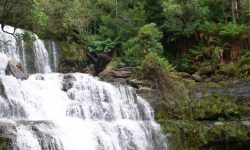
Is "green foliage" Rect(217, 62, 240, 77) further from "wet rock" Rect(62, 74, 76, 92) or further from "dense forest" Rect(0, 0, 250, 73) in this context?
"wet rock" Rect(62, 74, 76, 92)

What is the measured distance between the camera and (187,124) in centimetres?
1883

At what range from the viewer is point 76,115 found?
17.8 m

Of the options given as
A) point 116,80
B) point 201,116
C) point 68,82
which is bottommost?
point 201,116

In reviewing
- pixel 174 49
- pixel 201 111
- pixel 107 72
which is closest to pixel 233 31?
pixel 174 49

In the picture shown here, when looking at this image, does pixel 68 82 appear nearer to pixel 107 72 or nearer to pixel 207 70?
pixel 107 72

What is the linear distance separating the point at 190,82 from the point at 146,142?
217 inches

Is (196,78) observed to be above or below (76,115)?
above

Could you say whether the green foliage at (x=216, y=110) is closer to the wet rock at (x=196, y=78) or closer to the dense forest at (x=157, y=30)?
the wet rock at (x=196, y=78)

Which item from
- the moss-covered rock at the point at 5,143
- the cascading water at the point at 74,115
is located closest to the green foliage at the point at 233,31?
the cascading water at the point at 74,115

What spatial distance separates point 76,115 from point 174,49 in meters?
11.1

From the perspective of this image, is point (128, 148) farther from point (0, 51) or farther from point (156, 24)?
point (156, 24)

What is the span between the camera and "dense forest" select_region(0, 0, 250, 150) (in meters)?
19.7

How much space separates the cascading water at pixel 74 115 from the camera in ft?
47.1

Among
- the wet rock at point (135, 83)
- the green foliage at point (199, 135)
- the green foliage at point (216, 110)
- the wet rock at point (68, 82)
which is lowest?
the green foliage at point (199, 135)
